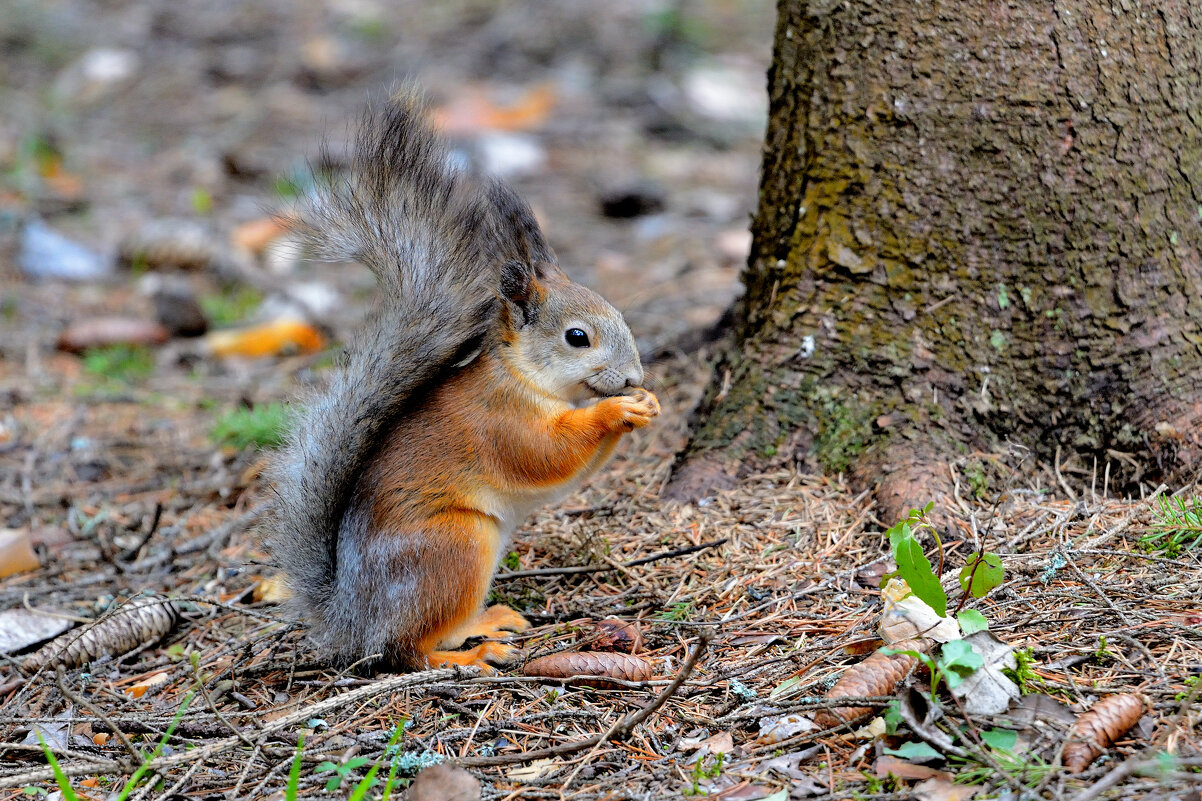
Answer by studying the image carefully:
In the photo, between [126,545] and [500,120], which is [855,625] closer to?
[126,545]

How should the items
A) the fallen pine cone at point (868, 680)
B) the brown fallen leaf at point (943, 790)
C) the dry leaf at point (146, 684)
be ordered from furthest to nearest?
the dry leaf at point (146, 684) → the fallen pine cone at point (868, 680) → the brown fallen leaf at point (943, 790)

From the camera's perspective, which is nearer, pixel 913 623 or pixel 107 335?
pixel 913 623

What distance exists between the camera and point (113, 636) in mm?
2268

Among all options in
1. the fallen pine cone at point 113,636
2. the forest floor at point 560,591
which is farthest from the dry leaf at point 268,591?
the fallen pine cone at point 113,636

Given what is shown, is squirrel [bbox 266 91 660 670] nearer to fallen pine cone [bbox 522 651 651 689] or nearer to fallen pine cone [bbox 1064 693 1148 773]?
fallen pine cone [bbox 522 651 651 689]

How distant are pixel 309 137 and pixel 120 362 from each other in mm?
2566

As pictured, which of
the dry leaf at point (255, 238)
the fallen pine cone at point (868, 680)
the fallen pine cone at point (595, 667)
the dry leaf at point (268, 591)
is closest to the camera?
the fallen pine cone at point (868, 680)

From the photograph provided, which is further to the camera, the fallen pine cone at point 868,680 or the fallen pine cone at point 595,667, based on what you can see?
the fallen pine cone at point 595,667

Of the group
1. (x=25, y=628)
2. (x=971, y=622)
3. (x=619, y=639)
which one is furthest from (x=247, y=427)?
(x=971, y=622)

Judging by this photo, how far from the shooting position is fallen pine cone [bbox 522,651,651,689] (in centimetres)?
184

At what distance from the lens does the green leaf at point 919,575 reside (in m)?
1.64

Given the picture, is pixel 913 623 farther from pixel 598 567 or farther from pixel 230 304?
pixel 230 304

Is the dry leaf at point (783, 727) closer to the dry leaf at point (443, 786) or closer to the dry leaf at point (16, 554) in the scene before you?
the dry leaf at point (443, 786)

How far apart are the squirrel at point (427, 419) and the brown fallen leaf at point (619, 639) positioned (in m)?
0.20
